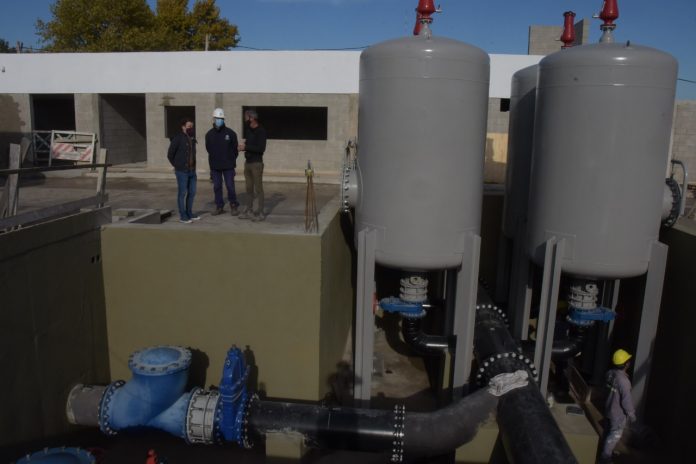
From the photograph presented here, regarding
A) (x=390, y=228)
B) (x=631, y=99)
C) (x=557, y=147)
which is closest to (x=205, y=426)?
(x=390, y=228)

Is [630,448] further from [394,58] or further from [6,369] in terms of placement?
[6,369]

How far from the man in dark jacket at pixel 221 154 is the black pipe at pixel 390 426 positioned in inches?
127

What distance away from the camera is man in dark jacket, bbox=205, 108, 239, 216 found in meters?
7.16

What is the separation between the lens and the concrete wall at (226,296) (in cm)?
565

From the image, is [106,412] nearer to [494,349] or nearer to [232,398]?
[232,398]

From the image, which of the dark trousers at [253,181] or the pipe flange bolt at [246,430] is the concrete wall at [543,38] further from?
the pipe flange bolt at [246,430]

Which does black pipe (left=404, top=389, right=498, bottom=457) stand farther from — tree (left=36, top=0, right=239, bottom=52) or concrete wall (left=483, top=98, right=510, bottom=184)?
tree (left=36, top=0, right=239, bottom=52)

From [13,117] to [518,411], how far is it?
19.0 m

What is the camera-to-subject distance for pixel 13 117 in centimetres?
1781

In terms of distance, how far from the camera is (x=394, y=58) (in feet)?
17.5

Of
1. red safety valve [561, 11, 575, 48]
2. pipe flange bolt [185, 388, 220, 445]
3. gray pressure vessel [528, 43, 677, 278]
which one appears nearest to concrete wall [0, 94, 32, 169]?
pipe flange bolt [185, 388, 220, 445]

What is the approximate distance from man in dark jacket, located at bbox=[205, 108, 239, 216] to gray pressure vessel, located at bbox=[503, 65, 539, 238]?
379 cm

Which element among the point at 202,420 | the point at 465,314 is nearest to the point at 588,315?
the point at 465,314

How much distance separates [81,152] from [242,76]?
5326mm
